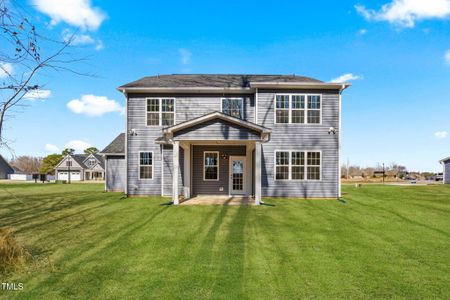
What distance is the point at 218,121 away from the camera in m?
11.3

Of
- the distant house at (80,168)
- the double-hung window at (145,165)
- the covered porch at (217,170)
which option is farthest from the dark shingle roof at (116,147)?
the distant house at (80,168)

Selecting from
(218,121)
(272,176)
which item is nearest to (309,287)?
(218,121)

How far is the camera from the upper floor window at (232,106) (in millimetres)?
14320

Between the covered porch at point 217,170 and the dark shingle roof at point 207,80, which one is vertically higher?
the dark shingle roof at point 207,80

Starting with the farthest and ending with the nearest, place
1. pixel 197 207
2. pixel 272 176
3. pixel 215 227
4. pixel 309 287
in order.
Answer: pixel 272 176 → pixel 197 207 → pixel 215 227 → pixel 309 287

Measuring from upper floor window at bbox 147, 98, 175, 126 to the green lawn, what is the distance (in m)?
5.80

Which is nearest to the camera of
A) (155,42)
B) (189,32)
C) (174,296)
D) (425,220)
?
(174,296)

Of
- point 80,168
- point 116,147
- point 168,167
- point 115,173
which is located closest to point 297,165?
point 168,167

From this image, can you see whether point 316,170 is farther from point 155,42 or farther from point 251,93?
point 155,42

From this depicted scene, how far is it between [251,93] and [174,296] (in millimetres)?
11852

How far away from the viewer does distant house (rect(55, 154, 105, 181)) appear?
46.8 meters

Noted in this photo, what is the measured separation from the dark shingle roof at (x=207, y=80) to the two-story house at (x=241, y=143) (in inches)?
4.5

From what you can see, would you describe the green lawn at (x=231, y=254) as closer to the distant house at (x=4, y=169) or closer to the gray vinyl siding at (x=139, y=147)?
the gray vinyl siding at (x=139, y=147)

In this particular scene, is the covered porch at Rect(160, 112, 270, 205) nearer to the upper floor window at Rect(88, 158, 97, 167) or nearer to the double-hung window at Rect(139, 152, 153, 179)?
the double-hung window at Rect(139, 152, 153, 179)
